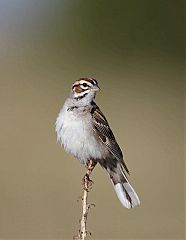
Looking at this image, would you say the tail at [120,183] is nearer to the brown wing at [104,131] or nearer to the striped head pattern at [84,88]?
the brown wing at [104,131]

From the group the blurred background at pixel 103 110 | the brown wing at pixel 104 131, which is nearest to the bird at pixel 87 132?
the brown wing at pixel 104 131

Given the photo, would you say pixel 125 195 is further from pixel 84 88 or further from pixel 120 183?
pixel 84 88

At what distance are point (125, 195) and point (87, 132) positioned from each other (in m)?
0.41

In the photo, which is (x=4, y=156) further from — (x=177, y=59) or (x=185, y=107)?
(x=177, y=59)

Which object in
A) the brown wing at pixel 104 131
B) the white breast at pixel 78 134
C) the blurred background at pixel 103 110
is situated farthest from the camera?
the blurred background at pixel 103 110

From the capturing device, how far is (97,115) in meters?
4.71

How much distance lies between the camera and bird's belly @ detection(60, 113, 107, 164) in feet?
15.1

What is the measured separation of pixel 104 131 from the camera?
481 centimetres

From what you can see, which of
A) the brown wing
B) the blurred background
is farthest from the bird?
the blurred background

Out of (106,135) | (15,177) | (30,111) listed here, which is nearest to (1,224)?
(15,177)

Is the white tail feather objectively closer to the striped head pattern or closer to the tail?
the tail

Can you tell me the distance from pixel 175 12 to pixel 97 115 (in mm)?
12850

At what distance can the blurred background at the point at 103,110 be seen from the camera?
25.4 ft

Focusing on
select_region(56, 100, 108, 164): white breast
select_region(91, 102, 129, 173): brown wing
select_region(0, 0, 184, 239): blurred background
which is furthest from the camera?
select_region(0, 0, 184, 239): blurred background
